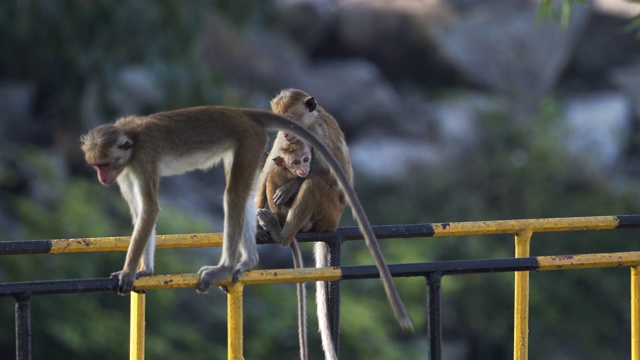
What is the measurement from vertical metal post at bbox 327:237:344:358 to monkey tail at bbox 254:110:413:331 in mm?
202

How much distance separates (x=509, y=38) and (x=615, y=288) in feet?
15.7

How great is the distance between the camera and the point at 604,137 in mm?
16328

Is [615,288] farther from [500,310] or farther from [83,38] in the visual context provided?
[83,38]

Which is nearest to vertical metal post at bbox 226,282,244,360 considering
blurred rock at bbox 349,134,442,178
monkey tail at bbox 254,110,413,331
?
A: monkey tail at bbox 254,110,413,331

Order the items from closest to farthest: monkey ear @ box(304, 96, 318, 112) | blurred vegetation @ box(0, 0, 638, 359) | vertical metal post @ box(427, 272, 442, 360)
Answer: vertical metal post @ box(427, 272, 442, 360) < monkey ear @ box(304, 96, 318, 112) < blurred vegetation @ box(0, 0, 638, 359)

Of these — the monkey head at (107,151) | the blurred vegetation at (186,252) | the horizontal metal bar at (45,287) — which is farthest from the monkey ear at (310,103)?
the blurred vegetation at (186,252)

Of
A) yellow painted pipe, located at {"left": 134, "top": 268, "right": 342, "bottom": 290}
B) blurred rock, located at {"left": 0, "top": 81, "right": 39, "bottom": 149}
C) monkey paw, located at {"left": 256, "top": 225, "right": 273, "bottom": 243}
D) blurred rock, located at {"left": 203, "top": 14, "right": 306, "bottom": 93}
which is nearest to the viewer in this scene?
yellow painted pipe, located at {"left": 134, "top": 268, "right": 342, "bottom": 290}

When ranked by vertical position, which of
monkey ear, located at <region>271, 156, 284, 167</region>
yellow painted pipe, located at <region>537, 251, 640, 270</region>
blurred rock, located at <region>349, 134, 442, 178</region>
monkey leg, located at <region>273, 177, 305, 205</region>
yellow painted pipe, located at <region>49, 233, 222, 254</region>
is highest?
blurred rock, located at <region>349, 134, 442, 178</region>

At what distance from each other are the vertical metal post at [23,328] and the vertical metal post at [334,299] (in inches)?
39.5

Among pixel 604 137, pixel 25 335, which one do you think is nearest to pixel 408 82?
pixel 604 137

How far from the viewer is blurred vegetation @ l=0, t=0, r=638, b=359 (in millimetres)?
8602

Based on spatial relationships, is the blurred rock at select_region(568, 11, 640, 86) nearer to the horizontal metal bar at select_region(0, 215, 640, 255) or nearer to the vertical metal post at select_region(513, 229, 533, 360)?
the horizontal metal bar at select_region(0, 215, 640, 255)

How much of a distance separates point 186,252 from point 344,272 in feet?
23.1

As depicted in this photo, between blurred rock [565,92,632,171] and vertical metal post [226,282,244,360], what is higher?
blurred rock [565,92,632,171]
